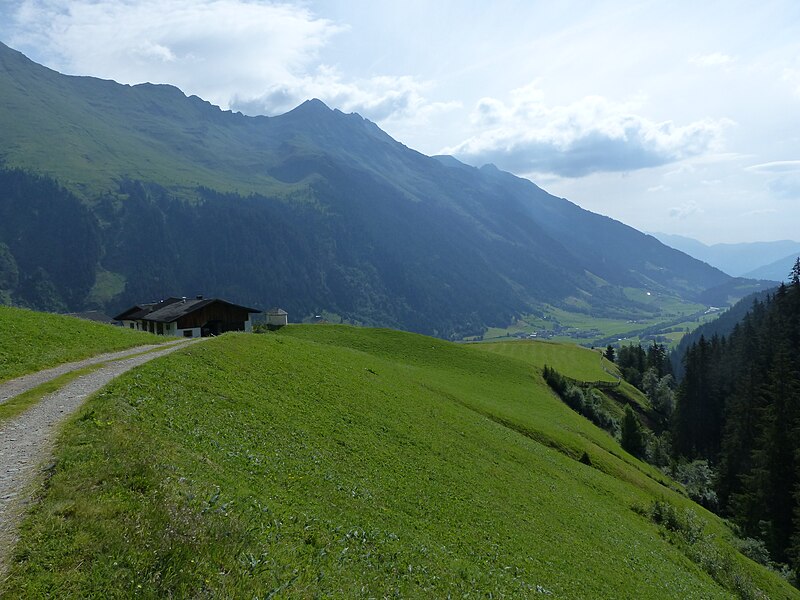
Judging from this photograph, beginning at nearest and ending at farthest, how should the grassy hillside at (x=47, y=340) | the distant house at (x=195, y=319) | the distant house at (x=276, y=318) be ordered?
the grassy hillside at (x=47, y=340), the distant house at (x=195, y=319), the distant house at (x=276, y=318)

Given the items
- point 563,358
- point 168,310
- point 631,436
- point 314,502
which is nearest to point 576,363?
point 563,358

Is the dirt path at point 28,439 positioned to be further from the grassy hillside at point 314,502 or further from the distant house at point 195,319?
the distant house at point 195,319

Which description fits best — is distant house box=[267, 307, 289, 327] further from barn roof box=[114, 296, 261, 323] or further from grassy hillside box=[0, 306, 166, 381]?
grassy hillside box=[0, 306, 166, 381]

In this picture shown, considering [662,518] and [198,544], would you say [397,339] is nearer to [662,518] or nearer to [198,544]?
[662,518]

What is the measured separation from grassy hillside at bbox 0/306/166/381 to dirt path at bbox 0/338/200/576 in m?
1.91

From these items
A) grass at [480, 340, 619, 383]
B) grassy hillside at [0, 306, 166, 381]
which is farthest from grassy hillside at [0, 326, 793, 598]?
grass at [480, 340, 619, 383]

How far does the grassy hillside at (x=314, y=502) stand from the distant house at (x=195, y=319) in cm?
3398

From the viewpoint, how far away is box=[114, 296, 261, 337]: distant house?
73.9 meters

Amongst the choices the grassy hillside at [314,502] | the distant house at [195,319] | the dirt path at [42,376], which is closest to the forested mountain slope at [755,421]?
the grassy hillside at [314,502]

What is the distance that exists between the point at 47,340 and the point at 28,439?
68.8ft

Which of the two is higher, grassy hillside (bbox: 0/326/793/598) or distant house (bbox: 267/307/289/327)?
distant house (bbox: 267/307/289/327)

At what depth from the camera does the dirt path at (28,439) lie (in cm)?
1215

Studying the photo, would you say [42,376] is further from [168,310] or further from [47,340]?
[168,310]

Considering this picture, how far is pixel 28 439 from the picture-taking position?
667 inches
